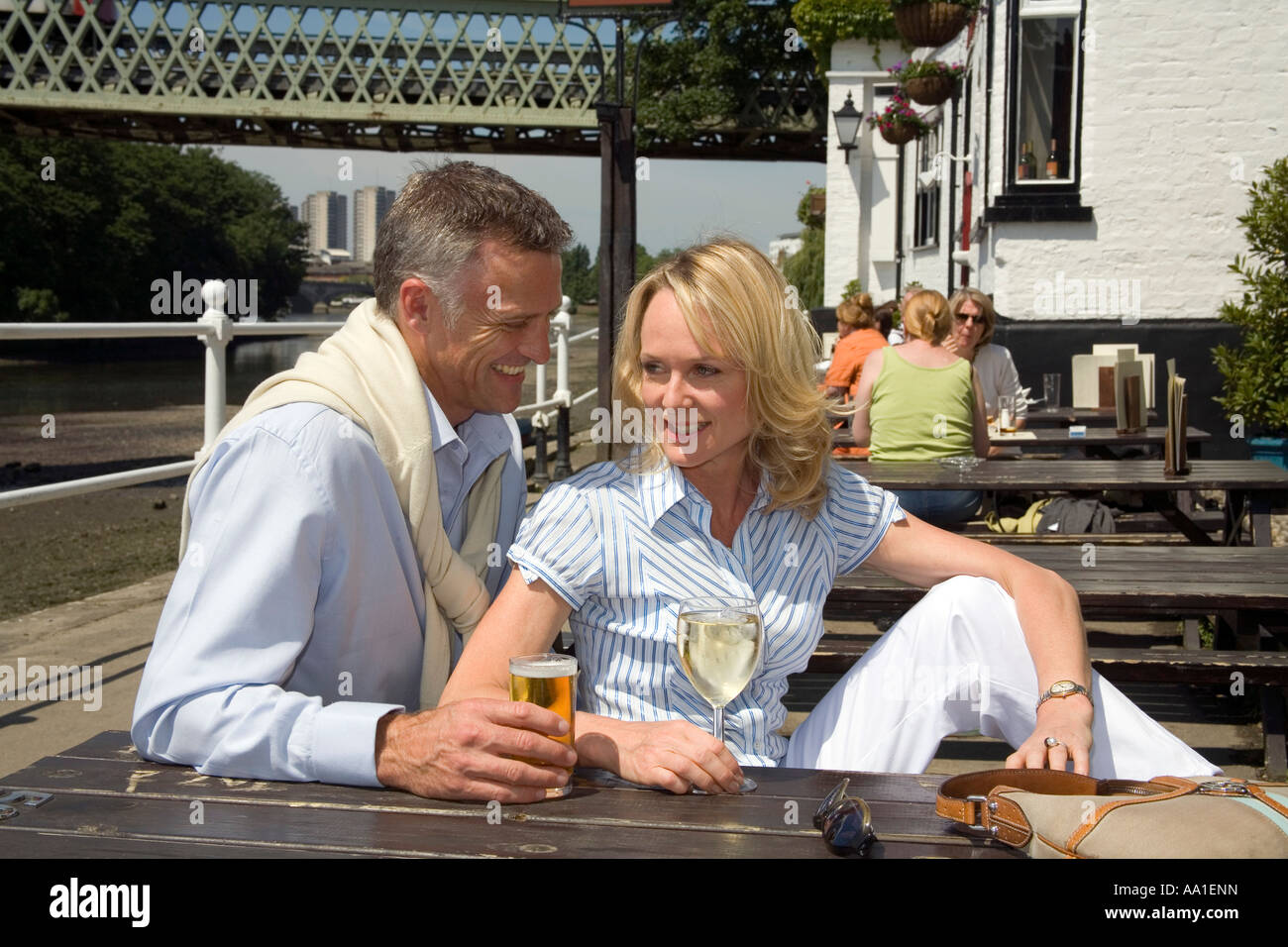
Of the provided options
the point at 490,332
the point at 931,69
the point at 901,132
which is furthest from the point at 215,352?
the point at 901,132

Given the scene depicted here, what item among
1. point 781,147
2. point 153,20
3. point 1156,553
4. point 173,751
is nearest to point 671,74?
point 781,147

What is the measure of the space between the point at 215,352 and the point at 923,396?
3042 mm

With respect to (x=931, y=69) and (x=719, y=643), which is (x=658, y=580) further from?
(x=931, y=69)

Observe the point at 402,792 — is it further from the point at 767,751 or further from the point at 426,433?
the point at 767,751

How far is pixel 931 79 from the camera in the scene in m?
14.1

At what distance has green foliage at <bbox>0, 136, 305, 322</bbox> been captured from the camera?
47875 mm

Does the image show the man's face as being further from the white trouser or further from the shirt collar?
the white trouser

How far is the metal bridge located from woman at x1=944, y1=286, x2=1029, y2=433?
23388 millimetres

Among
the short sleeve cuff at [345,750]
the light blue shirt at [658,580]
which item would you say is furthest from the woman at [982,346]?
the short sleeve cuff at [345,750]

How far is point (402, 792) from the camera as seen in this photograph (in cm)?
155

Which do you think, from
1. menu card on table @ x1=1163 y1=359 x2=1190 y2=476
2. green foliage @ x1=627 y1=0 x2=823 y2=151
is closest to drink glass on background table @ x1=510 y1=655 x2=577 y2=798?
menu card on table @ x1=1163 y1=359 x2=1190 y2=476

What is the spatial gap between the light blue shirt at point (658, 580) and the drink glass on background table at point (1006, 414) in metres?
4.98

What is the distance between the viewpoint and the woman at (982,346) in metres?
7.02
